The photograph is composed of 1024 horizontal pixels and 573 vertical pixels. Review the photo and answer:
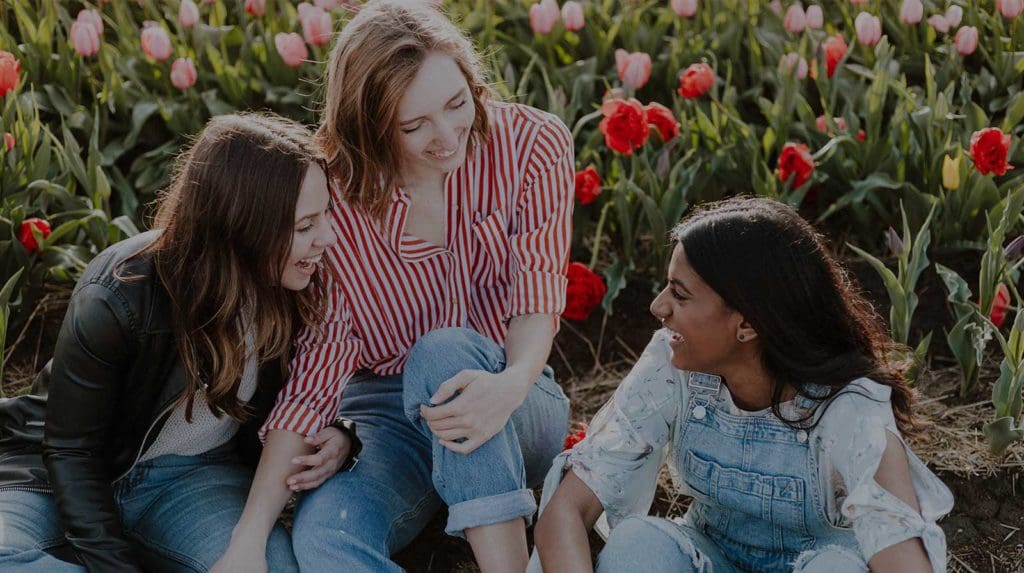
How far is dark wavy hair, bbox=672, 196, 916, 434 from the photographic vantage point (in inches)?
78.6

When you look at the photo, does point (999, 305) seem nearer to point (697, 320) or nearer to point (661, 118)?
point (661, 118)

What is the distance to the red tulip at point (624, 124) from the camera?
3100 mm

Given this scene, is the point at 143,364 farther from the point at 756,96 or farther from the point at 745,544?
the point at 756,96

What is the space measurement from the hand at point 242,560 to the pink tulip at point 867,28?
2.30 m

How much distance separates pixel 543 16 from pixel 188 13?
1092mm

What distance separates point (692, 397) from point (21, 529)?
4.12 feet

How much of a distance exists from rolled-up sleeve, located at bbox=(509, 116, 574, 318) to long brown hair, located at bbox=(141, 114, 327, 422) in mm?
450

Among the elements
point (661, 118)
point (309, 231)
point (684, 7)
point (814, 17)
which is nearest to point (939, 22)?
point (814, 17)

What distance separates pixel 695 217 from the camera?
6.96 ft

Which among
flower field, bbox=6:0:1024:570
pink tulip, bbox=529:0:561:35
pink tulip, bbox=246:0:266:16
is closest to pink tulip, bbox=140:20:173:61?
flower field, bbox=6:0:1024:570

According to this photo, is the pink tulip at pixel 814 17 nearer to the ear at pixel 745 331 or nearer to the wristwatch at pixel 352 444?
the ear at pixel 745 331

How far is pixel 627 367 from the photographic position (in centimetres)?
334

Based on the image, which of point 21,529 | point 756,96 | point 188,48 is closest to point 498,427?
point 21,529

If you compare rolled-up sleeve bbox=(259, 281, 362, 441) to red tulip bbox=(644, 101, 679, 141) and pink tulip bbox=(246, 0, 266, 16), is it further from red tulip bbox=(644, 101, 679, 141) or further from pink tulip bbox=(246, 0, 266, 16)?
pink tulip bbox=(246, 0, 266, 16)
